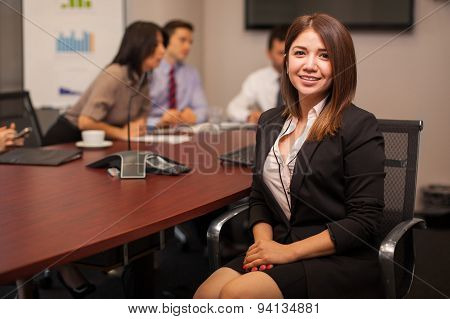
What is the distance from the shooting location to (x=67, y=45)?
161 inches

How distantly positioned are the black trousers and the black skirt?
1611mm

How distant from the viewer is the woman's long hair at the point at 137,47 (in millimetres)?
2998

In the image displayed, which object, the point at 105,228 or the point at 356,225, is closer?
the point at 105,228

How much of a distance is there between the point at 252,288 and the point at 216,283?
0.12 metres

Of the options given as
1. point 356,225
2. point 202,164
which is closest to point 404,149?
point 356,225

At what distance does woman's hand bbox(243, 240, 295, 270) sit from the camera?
1.45 m

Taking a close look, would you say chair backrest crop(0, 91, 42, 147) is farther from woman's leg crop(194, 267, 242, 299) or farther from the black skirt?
the black skirt

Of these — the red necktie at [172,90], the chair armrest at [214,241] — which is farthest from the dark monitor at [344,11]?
the chair armrest at [214,241]

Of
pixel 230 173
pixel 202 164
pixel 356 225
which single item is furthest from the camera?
pixel 202 164

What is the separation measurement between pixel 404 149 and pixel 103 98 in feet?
5.12

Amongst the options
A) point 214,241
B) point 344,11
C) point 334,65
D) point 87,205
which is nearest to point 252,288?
point 214,241

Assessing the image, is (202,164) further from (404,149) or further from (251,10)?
(251,10)

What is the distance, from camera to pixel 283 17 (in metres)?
4.17

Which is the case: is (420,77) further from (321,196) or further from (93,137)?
(321,196)
